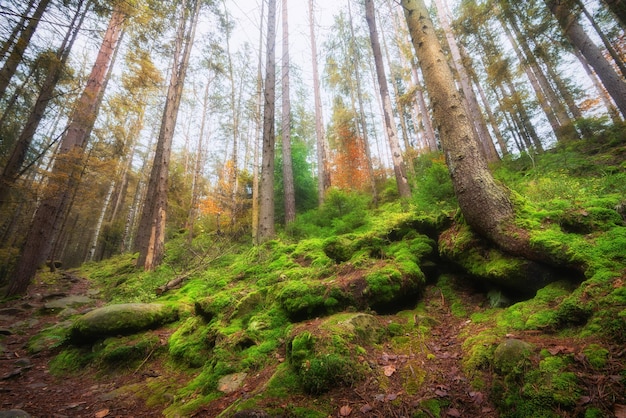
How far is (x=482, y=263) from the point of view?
349 cm

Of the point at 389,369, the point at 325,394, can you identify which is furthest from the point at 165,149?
the point at 389,369

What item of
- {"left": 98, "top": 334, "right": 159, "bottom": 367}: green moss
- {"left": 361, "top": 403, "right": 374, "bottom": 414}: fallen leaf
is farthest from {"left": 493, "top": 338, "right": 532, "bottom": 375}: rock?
{"left": 98, "top": 334, "right": 159, "bottom": 367}: green moss

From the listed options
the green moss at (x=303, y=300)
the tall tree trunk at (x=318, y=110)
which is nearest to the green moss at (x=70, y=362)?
the green moss at (x=303, y=300)

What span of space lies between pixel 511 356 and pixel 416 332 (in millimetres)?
1204

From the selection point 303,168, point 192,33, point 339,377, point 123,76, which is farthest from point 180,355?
point 123,76

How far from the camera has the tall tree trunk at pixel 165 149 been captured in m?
9.35

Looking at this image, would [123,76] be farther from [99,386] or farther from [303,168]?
[99,386]

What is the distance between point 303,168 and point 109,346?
31.7 feet

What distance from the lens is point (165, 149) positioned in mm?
9797

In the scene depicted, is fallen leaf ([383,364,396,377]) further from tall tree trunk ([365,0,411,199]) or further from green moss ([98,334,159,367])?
tall tree trunk ([365,0,411,199])

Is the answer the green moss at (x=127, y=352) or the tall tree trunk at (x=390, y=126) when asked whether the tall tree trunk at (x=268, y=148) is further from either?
the green moss at (x=127, y=352)

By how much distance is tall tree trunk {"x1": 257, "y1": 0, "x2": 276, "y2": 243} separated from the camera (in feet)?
27.3

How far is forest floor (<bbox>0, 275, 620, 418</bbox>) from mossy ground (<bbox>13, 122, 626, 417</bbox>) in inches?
0.7

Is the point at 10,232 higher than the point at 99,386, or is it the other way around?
the point at 10,232
